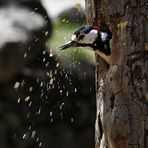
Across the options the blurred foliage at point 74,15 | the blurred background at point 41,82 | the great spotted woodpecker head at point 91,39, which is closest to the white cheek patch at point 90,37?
the great spotted woodpecker head at point 91,39

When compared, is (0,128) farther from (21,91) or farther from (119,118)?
(119,118)

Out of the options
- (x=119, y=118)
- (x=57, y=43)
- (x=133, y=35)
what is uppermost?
(x=57, y=43)

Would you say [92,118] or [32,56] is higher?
[32,56]

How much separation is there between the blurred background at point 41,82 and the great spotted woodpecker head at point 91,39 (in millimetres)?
2425

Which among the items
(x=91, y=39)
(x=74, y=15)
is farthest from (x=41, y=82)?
(x=91, y=39)

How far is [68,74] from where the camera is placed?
20.4 ft

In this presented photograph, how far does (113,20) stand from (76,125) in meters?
2.93

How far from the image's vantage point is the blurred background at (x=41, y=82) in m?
6.06

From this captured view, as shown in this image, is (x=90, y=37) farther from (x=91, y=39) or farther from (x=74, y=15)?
(x=74, y=15)

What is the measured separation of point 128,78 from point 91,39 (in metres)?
0.28

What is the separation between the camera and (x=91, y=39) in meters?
3.50

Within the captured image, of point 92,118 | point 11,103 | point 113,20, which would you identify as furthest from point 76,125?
point 113,20

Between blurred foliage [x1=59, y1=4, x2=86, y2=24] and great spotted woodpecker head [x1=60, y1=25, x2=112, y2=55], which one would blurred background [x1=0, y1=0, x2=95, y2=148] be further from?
great spotted woodpecker head [x1=60, y1=25, x2=112, y2=55]

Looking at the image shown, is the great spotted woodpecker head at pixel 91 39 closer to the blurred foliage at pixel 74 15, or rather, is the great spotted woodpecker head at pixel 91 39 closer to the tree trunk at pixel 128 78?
the tree trunk at pixel 128 78
